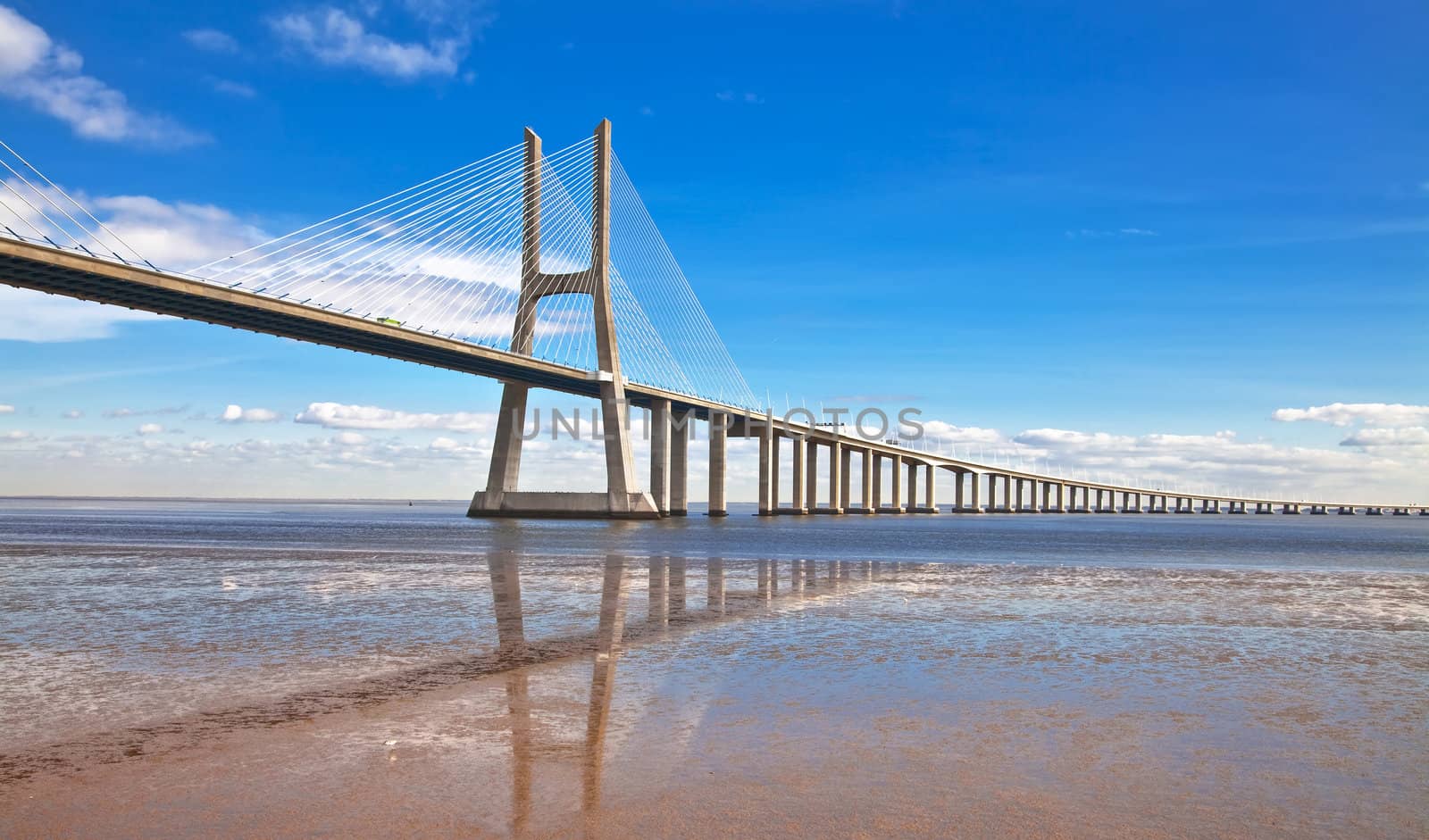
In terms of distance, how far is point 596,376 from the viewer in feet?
231

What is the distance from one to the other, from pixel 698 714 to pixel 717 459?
8964 centimetres

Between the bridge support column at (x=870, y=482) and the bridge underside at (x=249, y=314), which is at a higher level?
the bridge underside at (x=249, y=314)

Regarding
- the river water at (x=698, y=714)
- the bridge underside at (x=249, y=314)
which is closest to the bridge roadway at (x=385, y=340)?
the bridge underside at (x=249, y=314)

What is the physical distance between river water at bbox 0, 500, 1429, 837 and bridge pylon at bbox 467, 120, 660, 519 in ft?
166

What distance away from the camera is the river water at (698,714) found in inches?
235

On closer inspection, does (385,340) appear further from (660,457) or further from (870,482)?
(870,482)

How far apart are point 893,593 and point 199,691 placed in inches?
566

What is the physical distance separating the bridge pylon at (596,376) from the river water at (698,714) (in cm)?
5069

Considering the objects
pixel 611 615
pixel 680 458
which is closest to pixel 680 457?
pixel 680 458

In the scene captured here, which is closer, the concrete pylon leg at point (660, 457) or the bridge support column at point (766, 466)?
the concrete pylon leg at point (660, 457)

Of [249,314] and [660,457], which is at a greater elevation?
[249,314]

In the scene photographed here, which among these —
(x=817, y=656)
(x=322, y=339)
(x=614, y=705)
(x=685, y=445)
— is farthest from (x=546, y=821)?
(x=685, y=445)

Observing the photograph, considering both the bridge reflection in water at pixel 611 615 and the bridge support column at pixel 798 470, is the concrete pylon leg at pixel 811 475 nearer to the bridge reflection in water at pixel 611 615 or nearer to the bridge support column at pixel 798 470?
the bridge support column at pixel 798 470

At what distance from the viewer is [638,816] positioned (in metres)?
5.82
